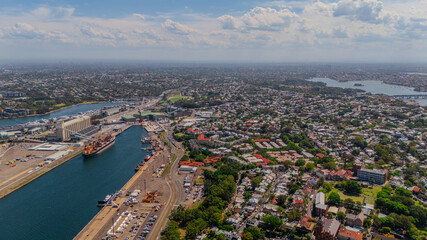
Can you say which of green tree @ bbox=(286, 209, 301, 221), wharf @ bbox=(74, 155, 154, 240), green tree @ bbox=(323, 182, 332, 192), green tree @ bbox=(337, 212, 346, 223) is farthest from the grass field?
wharf @ bbox=(74, 155, 154, 240)

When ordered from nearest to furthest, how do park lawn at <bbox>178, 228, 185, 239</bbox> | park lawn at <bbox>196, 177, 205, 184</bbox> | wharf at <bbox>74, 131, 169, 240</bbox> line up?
park lawn at <bbox>178, 228, 185, 239</bbox> < wharf at <bbox>74, 131, 169, 240</bbox> < park lawn at <bbox>196, 177, 205, 184</bbox>

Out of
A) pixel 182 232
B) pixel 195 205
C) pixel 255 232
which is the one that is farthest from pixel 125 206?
pixel 255 232

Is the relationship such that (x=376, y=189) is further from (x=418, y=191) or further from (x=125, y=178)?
(x=125, y=178)

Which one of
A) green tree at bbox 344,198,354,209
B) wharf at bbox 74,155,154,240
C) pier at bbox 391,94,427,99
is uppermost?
pier at bbox 391,94,427,99

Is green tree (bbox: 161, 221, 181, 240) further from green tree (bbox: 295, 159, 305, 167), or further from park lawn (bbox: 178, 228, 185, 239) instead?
green tree (bbox: 295, 159, 305, 167)

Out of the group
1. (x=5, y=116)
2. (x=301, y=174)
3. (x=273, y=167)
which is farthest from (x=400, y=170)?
(x=5, y=116)
